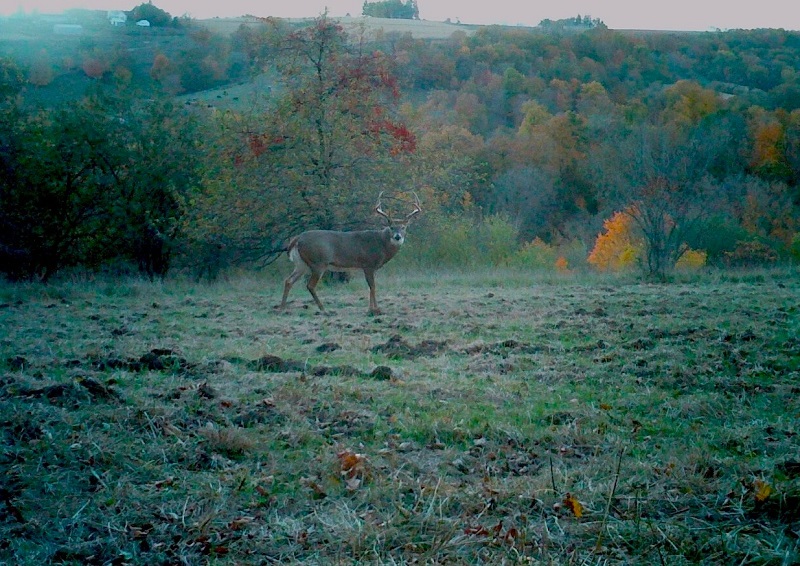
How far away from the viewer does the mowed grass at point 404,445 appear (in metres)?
3.34

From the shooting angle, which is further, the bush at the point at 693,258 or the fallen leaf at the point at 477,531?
the bush at the point at 693,258

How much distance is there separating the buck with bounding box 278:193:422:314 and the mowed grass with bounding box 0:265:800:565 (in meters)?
3.72

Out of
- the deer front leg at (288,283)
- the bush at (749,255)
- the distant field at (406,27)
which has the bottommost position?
the bush at (749,255)

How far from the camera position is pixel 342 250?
1357 centimetres

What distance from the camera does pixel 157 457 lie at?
4312 millimetres

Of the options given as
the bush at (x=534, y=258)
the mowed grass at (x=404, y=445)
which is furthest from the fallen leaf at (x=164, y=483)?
the bush at (x=534, y=258)

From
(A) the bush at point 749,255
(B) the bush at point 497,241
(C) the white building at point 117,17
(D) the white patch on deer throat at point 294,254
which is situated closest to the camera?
(D) the white patch on deer throat at point 294,254

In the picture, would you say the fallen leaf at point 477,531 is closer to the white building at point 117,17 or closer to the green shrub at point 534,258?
the green shrub at point 534,258

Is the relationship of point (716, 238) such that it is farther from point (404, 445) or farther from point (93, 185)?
point (404, 445)

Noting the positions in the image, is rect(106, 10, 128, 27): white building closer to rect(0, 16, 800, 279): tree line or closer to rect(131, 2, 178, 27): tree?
rect(131, 2, 178, 27): tree

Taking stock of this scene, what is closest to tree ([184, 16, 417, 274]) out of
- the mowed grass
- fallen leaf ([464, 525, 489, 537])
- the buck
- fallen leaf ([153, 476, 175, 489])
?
the buck

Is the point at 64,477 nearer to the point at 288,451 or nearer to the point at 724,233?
the point at 288,451

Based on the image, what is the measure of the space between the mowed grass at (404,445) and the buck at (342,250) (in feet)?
12.2

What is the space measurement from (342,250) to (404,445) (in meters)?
9.01
